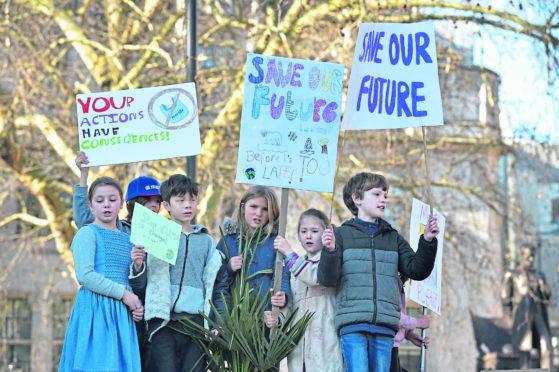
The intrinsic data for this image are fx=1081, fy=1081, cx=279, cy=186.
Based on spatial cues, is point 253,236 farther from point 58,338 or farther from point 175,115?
point 58,338

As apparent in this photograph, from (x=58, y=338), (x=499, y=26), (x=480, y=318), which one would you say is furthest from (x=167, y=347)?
(x=58, y=338)

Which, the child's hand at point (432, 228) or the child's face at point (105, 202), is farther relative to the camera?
the child's face at point (105, 202)

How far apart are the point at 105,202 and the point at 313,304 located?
1243mm

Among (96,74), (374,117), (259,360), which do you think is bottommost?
(259,360)

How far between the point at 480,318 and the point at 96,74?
6.28 meters

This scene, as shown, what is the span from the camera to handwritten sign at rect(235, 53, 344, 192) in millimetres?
6004

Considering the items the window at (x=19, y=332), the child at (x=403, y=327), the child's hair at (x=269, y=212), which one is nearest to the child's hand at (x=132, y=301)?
the child's hair at (x=269, y=212)

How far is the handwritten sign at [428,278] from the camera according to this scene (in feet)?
22.3

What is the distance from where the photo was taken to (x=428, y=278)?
7082 millimetres

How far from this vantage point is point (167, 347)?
575 cm

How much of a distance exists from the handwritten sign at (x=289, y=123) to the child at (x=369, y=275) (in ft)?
1.21

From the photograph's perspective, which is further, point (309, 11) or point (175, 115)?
point (309, 11)

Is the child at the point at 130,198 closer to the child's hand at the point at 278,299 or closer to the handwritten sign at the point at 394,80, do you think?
the child's hand at the point at 278,299

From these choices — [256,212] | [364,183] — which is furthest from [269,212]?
[364,183]
